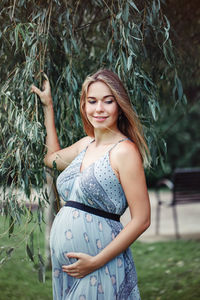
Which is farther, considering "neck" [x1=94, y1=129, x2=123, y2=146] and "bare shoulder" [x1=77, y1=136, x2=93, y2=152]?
"bare shoulder" [x1=77, y1=136, x2=93, y2=152]

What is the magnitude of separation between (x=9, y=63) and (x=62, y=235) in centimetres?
134

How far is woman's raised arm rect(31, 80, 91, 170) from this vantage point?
2.66 metres

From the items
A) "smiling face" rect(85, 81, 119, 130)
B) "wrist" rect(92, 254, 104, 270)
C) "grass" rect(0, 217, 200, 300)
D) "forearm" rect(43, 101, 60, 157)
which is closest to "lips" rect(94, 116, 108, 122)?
"smiling face" rect(85, 81, 119, 130)

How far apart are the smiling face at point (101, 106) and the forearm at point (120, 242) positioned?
1.72 ft

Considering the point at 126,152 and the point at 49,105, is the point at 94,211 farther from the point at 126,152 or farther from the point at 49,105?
the point at 49,105

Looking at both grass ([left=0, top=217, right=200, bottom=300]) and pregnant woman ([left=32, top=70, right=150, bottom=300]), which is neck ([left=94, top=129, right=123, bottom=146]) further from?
grass ([left=0, top=217, right=200, bottom=300])

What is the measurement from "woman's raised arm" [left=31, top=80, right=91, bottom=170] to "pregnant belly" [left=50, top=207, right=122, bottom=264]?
421 mm

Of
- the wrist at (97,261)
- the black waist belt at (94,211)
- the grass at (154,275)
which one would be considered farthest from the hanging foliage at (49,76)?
the grass at (154,275)

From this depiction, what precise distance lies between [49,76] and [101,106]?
27.8 inches

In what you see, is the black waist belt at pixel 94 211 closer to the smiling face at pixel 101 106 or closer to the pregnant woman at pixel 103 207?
the pregnant woman at pixel 103 207

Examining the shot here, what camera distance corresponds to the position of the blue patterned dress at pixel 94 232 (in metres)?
2.28

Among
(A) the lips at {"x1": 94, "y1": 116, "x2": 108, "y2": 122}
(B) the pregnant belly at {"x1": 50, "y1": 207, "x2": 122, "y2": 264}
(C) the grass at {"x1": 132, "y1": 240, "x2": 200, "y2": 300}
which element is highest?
(A) the lips at {"x1": 94, "y1": 116, "x2": 108, "y2": 122}

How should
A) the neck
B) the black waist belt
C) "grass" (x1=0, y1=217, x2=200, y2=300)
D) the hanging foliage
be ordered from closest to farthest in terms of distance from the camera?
the black waist belt
the neck
the hanging foliage
"grass" (x1=0, y1=217, x2=200, y2=300)

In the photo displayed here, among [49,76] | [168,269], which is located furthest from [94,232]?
[168,269]
